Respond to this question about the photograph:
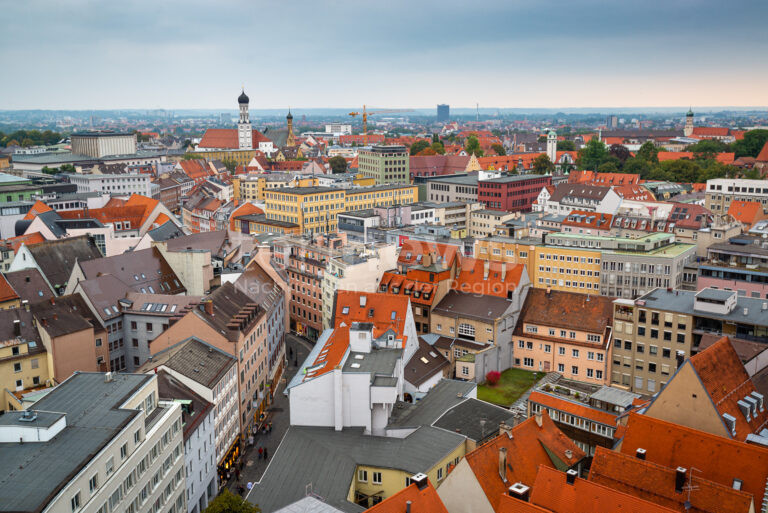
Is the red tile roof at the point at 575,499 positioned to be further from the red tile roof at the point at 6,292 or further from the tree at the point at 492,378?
the red tile roof at the point at 6,292

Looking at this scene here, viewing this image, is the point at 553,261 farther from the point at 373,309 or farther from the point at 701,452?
the point at 701,452

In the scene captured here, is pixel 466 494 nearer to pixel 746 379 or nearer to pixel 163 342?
pixel 746 379

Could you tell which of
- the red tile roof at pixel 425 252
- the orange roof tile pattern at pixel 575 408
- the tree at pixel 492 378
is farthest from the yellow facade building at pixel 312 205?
the orange roof tile pattern at pixel 575 408

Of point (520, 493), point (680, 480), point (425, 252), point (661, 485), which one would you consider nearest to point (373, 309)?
point (425, 252)

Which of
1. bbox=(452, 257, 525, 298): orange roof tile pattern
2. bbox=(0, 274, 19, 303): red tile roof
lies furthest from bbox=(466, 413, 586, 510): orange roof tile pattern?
bbox=(0, 274, 19, 303): red tile roof

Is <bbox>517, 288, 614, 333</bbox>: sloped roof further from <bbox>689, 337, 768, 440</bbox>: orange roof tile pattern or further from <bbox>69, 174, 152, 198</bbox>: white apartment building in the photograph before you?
<bbox>69, 174, 152, 198</bbox>: white apartment building

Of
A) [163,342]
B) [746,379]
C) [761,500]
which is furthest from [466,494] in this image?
[163,342]

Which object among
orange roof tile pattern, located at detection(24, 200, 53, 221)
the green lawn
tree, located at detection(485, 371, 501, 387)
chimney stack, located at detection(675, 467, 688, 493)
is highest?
orange roof tile pattern, located at detection(24, 200, 53, 221)
